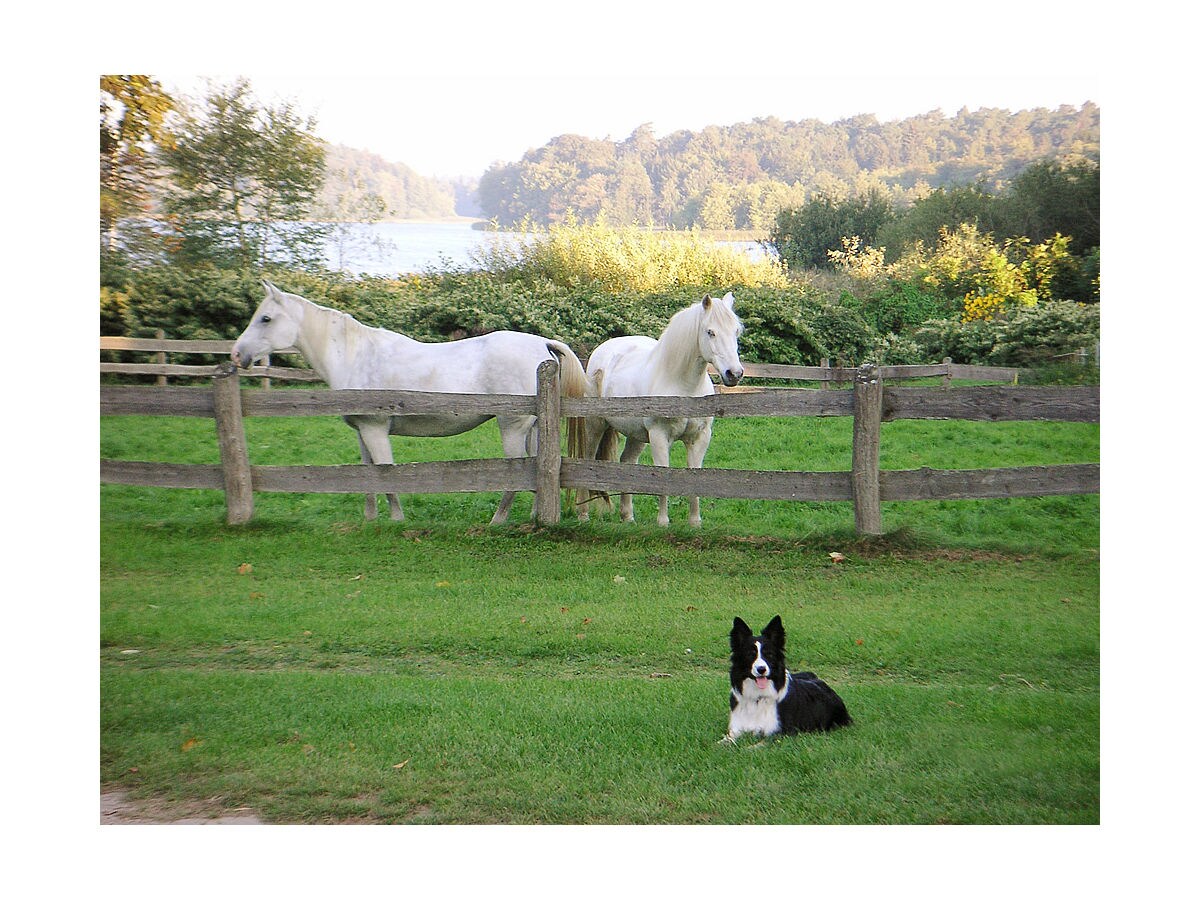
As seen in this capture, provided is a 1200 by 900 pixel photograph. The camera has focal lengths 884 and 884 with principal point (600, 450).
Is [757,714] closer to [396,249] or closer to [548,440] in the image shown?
[548,440]

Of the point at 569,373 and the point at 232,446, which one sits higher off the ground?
the point at 569,373

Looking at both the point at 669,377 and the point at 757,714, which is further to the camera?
the point at 669,377

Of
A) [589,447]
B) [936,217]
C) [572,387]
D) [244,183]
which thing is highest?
[244,183]

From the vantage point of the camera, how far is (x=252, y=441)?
8859 millimetres

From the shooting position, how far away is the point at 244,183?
408 inches

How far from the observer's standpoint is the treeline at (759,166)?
5148mm

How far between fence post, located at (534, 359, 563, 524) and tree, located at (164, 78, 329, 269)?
352cm

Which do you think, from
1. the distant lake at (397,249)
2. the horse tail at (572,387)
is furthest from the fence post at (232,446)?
the distant lake at (397,249)

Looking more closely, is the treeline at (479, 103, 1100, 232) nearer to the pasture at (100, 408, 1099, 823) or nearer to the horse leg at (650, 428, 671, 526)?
the pasture at (100, 408, 1099, 823)

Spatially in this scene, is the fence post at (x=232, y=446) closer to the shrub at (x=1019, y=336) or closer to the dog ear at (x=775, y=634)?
the dog ear at (x=775, y=634)

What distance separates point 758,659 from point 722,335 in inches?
125

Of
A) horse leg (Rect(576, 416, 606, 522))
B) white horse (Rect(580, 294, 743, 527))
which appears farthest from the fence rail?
horse leg (Rect(576, 416, 606, 522))

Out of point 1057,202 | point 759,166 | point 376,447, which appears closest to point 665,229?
point 759,166

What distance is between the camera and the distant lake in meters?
12.0
